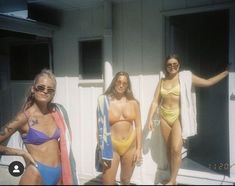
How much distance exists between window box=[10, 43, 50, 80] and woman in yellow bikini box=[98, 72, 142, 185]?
104 inches

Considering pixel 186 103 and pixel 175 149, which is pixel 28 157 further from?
pixel 186 103

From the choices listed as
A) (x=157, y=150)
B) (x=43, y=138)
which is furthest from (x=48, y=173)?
(x=157, y=150)

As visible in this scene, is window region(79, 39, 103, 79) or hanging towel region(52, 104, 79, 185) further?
window region(79, 39, 103, 79)

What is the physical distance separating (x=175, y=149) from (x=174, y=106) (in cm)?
64

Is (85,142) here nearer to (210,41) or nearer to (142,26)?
(142,26)

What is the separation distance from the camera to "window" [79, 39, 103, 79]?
5.65 meters

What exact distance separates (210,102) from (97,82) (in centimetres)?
313

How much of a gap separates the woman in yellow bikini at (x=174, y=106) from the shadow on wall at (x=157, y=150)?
0.38 meters

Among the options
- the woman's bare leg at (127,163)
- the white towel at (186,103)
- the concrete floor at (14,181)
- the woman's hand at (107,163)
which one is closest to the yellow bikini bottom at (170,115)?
the white towel at (186,103)

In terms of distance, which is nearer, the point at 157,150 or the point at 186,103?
the point at 186,103

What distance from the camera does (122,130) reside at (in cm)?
409

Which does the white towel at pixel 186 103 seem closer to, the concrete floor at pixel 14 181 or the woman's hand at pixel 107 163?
the woman's hand at pixel 107 163

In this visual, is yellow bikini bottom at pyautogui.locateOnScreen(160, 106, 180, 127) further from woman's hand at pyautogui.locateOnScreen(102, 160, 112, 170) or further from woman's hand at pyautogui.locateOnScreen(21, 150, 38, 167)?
woman's hand at pyautogui.locateOnScreen(21, 150, 38, 167)

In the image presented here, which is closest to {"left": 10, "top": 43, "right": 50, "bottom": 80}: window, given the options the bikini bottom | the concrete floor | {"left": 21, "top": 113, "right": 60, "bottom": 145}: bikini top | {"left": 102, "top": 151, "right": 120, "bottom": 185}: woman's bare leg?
the concrete floor
